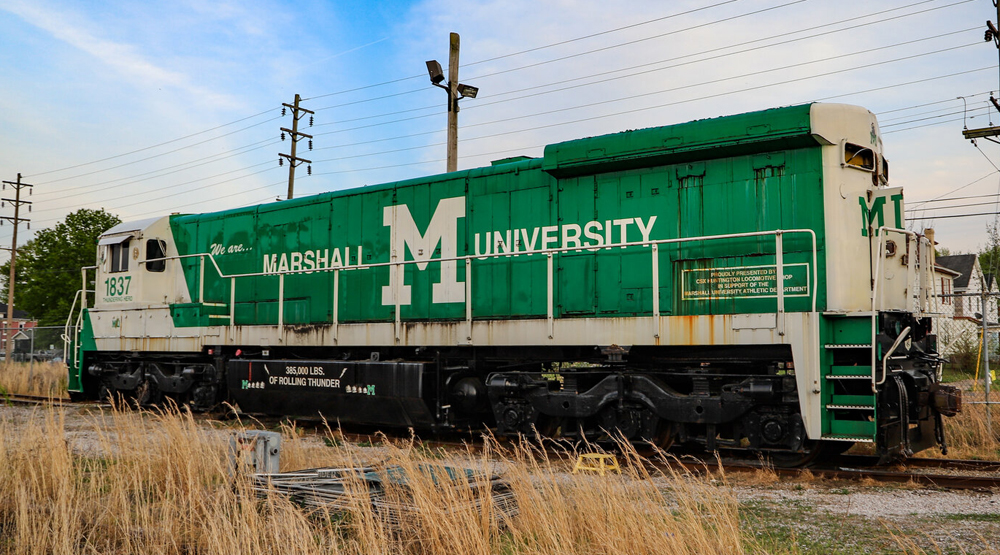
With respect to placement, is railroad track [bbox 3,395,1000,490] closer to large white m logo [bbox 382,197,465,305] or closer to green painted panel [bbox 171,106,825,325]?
green painted panel [bbox 171,106,825,325]

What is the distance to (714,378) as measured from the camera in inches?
316

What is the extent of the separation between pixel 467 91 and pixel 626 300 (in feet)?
30.1

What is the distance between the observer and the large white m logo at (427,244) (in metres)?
10.3

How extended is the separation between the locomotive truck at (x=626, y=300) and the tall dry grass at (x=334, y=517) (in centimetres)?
206

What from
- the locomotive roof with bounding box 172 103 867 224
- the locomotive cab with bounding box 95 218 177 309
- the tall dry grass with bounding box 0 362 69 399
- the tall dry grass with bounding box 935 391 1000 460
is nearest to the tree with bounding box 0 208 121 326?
the tall dry grass with bounding box 0 362 69 399

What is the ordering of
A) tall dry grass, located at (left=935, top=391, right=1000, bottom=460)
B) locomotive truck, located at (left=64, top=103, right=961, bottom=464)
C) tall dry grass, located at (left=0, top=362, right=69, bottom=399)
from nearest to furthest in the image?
1. locomotive truck, located at (left=64, top=103, right=961, bottom=464)
2. tall dry grass, located at (left=935, top=391, right=1000, bottom=460)
3. tall dry grass, located at (left=0, top=362, right=69, bottom=399)

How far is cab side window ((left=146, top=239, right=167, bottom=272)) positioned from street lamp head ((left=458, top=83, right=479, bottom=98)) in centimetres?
698

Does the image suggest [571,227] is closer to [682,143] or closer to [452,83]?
[682,143]

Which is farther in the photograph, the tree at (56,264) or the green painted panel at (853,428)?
the tree at (56,264)

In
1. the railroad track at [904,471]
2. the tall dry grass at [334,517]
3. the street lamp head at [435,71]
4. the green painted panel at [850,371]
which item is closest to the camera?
the tall dry grass at [334,517]

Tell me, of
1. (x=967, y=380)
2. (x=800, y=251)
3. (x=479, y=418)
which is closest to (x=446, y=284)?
(x=479, y=418)

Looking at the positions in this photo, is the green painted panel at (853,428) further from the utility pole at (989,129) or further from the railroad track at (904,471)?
the utility pole at (989,129)

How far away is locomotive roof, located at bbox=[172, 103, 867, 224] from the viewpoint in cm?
786

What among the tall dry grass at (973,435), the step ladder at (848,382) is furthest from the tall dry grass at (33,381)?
the tall dry grass at (973,435)
